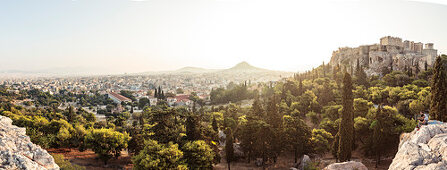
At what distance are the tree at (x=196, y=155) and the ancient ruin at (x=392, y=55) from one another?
40.6m

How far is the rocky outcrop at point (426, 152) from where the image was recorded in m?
6.92

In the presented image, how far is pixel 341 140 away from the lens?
55.5 ft

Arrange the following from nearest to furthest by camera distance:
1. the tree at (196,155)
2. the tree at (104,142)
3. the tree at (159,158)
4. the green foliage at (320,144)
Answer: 1. the tree at (159,158)
2. the tree at (196,155)
3. the tree at (104,142)
4. the green foliage at (320,144)

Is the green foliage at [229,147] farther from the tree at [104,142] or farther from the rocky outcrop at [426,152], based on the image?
the rocky outcrop at [426,152]

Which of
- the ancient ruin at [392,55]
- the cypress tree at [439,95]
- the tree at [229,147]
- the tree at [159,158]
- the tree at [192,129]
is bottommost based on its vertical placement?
the tree at [229,147]

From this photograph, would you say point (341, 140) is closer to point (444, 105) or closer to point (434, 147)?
point (444, 105)

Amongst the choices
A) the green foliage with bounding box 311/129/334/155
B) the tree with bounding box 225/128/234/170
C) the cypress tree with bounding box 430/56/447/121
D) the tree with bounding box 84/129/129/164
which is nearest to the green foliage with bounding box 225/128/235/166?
the tree with bounding box 225/128/234/170

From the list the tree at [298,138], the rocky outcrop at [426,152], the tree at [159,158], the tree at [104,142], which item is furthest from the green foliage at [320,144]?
the tree at [104,142]

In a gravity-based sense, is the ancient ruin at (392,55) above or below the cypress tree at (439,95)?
above

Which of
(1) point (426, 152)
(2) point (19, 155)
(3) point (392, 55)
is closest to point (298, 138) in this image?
(1) point (426, 152)

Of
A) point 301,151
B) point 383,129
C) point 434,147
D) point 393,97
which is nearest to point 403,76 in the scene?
point 393,97

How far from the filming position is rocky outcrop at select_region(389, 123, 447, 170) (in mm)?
6923

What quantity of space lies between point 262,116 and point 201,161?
35.7 feet

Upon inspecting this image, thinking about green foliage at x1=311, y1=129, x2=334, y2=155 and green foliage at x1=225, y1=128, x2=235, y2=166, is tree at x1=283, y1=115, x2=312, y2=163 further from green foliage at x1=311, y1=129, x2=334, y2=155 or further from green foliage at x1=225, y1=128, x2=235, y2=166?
green foliage at x1=225, y1=128, x2=235, y2=166
